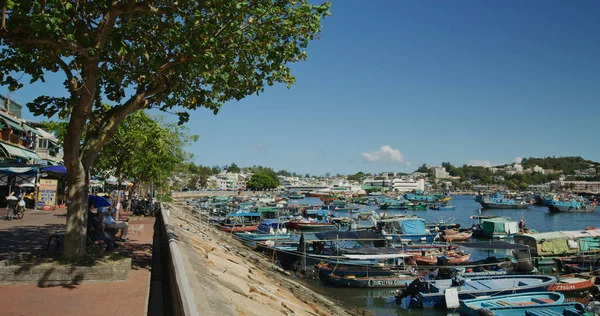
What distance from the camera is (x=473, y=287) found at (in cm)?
1934

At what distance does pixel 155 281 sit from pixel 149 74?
4858mm

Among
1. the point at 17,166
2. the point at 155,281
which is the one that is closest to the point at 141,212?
the point at 17,166

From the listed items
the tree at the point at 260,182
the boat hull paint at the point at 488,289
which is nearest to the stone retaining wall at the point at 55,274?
the boat hull paint at the point at 488,289

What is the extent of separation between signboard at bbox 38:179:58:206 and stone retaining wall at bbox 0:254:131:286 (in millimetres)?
22476

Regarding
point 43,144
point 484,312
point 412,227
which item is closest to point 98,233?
point 484,312

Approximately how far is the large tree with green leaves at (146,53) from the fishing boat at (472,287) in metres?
13.7

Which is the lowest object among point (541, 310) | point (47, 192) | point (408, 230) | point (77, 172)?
point (541, 310)

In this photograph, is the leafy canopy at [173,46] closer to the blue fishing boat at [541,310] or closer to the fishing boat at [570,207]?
the blue fishing boat at [541,310]

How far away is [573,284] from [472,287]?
18.3ft

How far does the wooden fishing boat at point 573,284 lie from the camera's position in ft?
66.2

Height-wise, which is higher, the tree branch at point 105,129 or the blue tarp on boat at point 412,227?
the tree branch at point 105,129

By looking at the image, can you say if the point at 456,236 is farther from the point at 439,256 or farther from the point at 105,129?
the point at 105,129

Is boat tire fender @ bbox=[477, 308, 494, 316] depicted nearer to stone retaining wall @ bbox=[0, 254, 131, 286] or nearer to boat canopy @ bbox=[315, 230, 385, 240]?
boat canopy @ bbox=[315, 230, 385, 240]

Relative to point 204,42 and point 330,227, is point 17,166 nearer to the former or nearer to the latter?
point 204,42
